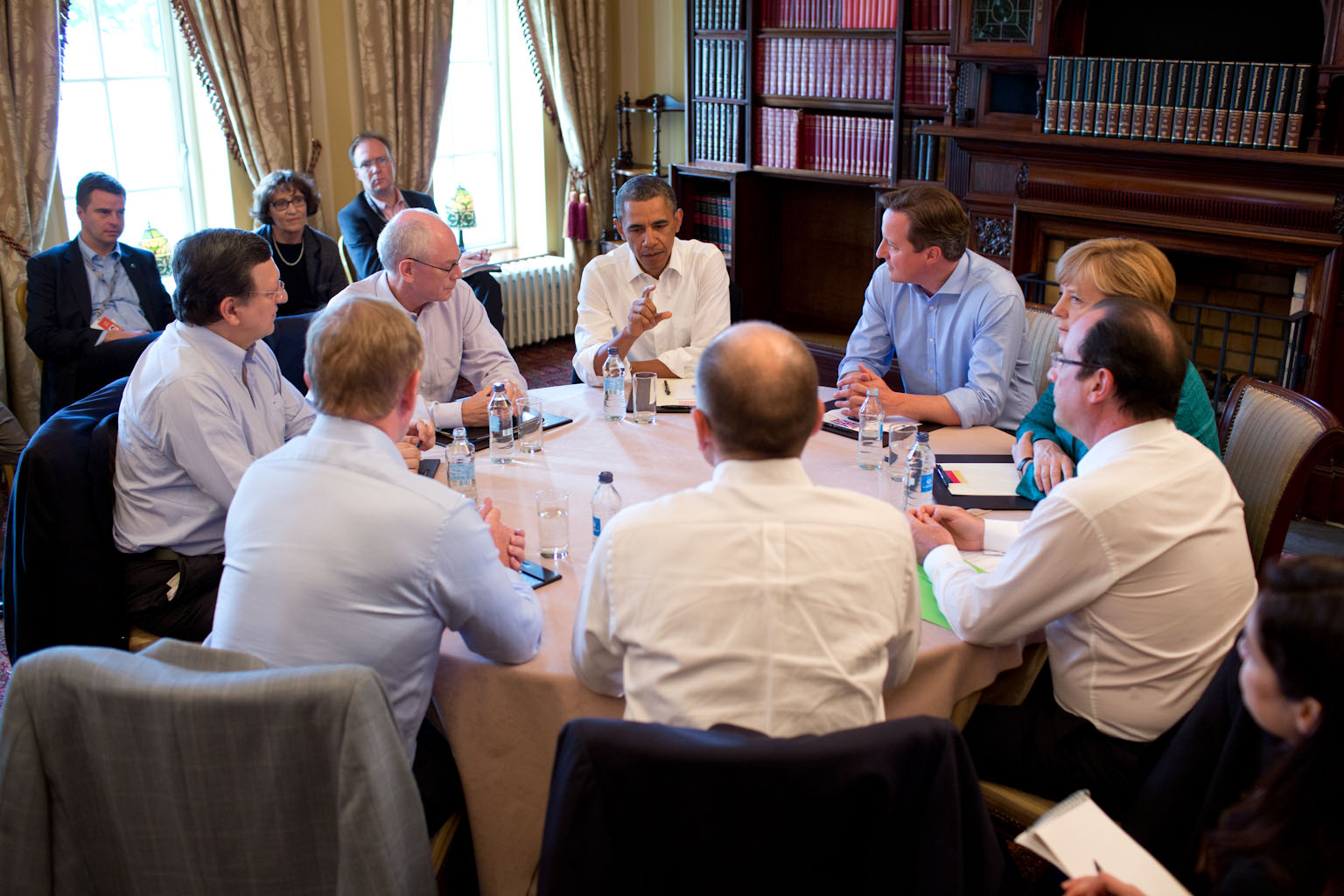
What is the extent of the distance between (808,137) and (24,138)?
12.3 ft

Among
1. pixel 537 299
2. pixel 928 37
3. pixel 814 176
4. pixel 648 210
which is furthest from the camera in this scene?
pixel 537 299

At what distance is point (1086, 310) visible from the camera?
2385mm

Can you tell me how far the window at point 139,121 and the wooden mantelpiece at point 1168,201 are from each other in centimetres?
354

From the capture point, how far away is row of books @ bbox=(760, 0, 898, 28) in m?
5.32

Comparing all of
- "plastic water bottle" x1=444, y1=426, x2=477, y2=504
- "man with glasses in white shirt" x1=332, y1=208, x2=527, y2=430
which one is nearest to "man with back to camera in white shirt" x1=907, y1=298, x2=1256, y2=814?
"plastic water bottle" x1=444, y1=426, x2=477, y2=504


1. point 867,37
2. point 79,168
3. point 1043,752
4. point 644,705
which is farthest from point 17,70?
point 1043,752

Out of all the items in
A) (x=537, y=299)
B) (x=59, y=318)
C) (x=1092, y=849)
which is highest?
(x=59, y=318)

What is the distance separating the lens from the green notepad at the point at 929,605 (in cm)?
196

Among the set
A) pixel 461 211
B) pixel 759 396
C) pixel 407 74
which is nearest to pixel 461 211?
pixel 461 211

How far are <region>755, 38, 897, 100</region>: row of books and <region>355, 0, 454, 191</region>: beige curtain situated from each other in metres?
1.74

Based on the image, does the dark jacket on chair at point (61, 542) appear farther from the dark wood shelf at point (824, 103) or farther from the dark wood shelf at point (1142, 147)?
the dark wood shelf at point (824, 103)

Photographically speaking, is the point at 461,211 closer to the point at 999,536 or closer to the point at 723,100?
the point at 723,100

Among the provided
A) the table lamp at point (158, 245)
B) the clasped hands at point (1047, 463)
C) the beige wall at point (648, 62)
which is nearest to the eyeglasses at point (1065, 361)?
the clasped hands at point (1047, 463)

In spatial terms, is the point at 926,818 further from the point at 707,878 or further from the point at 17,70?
the point at 17,70
